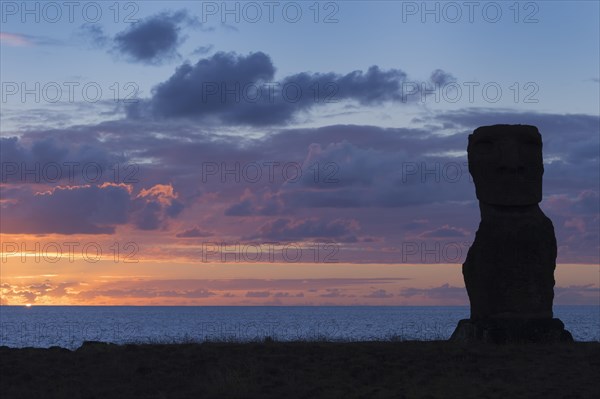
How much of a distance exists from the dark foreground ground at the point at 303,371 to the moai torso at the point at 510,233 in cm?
165

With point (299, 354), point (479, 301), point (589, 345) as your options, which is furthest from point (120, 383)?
point (589, 345)

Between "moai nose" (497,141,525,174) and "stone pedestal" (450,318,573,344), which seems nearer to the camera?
"stone pedestal" (450,318,573,344)

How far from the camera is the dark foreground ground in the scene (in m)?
17.3

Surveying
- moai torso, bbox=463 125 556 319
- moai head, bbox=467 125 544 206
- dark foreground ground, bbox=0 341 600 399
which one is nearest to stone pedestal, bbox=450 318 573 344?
moai torso, bbox=463 125 556 319

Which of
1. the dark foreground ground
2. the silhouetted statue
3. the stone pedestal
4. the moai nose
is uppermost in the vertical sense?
the moai nose

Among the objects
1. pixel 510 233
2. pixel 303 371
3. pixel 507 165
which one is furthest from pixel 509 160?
pixel 303 371

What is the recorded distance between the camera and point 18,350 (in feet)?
71.6

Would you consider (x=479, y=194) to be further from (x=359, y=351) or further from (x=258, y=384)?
(x=258, y=384)

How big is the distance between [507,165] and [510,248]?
219 cm

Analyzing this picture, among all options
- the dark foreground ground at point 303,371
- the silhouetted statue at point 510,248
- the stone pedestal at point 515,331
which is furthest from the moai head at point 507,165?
the dark foreground ground at point 303,371

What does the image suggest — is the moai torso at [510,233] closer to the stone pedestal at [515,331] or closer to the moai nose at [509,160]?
the moai nose at [509,160]

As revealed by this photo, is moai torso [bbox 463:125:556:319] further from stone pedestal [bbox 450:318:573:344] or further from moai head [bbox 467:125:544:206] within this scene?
stone pedestal [bbox 450:318:573:344]

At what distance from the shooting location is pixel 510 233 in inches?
906

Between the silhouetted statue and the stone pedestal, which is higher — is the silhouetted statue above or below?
above
